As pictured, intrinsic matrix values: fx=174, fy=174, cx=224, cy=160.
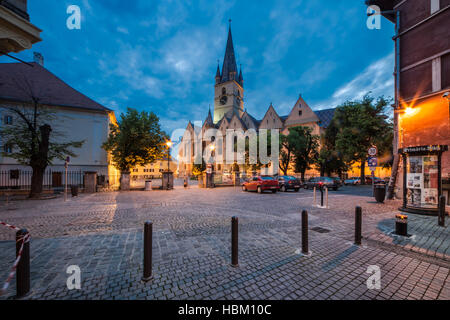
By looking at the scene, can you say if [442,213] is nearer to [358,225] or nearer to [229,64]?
[358,225]

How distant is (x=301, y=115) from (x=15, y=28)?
43.9 meters

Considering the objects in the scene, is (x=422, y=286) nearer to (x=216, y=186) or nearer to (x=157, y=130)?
(x=216, y=186)

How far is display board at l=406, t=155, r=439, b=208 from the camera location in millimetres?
7973

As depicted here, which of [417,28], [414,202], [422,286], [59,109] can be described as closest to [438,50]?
[417,28]

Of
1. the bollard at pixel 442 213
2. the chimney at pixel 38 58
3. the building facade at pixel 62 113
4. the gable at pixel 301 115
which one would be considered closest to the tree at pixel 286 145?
the gable at pixel 301 115

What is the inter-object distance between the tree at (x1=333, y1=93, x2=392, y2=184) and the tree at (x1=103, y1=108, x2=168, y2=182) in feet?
89.4

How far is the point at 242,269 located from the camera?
11.2 ft

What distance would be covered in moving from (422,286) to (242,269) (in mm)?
3032

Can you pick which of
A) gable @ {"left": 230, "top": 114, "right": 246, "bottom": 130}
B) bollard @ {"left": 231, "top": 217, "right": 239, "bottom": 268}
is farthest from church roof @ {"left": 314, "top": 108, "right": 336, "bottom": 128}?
bollard @ {"left": 231, "top": 217, "right": 239, "bottom": 268}

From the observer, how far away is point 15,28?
546cm

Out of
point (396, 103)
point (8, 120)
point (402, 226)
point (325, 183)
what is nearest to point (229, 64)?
point (325, 183)

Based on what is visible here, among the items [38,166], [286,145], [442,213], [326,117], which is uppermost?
[326,117]

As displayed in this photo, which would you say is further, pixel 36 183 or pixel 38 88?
pixel 38 88

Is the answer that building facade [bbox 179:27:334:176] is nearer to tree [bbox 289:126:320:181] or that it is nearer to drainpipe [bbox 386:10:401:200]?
tree [bbox 289:126:320:181]
